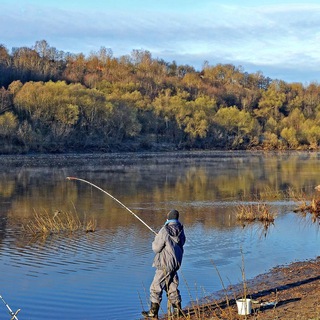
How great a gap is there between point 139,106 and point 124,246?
8034 cm

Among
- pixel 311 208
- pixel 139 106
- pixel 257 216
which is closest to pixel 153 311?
pixel 257 216

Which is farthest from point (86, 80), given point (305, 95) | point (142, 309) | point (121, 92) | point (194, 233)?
point (142, 309)

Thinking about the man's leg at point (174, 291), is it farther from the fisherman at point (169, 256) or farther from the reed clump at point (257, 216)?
the reed clump at point (257, 216)

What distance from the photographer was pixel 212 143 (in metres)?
91.3

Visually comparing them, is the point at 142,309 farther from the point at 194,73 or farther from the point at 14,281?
the point at 194,73

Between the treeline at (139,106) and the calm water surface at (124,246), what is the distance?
127 feet

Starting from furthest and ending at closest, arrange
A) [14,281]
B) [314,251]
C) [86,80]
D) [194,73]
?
1. [194,73]
2. [86,80]
3. [314,251]
4. [14,281]

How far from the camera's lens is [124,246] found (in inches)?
577

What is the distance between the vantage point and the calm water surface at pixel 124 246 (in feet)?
33.7

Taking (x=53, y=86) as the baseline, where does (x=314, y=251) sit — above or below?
below

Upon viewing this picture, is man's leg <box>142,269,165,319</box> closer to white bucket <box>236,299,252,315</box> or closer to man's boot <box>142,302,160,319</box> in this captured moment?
man's boot <box>142,302,160,319</box>

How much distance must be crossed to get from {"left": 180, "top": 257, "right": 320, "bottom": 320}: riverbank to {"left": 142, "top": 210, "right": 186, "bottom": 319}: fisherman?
482mm

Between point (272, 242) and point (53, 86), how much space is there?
6342 centimetres

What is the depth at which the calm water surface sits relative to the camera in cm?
1028
